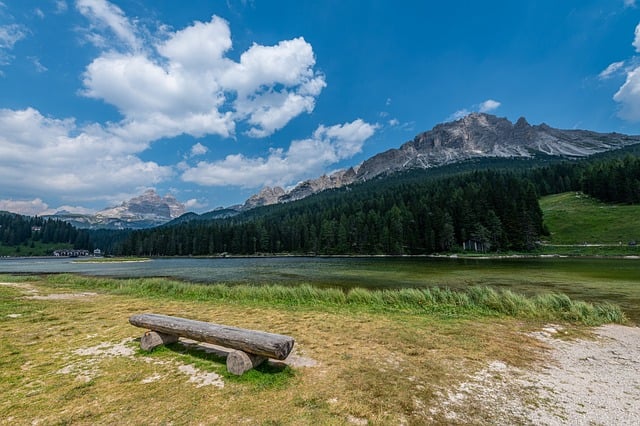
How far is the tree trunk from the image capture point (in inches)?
285

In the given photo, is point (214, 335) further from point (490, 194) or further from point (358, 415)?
point (490, 194)

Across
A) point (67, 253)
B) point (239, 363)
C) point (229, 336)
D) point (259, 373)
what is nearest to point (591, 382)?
point (259, 373)

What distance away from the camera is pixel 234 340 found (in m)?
7.72

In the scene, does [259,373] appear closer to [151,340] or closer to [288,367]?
[288,367]

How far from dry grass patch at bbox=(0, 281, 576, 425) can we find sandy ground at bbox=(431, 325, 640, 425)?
13.5 inches

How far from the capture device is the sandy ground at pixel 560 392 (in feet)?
19.0

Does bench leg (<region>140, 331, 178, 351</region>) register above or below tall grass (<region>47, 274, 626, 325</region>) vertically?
above

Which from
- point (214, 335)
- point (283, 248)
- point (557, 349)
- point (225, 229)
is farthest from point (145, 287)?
point (225, 229)

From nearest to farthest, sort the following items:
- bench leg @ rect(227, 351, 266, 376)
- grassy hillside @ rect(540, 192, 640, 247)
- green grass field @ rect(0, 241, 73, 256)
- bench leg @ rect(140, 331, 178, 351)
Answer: bench leg @ rect(227, 351, 266, 376) → bench leg @ rect(140, 331, 178, 351) → grassy hillside @ rect(540, 192, 640, 247) → green grass field @ rect(0, 241, 73, 256)

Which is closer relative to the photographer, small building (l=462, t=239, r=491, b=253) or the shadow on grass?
the shadow on grass

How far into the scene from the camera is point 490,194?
102000mm

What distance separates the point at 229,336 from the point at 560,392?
27.5 feet

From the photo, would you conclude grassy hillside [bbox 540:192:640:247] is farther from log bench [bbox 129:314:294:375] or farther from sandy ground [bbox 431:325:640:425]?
log bench [bbox 129:314:294:375]

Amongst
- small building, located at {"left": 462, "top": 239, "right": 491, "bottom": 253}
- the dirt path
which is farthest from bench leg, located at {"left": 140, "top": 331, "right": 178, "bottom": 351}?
small building, located at {"left": 462, "top": 239, "right": 491, "bottom": 253}
